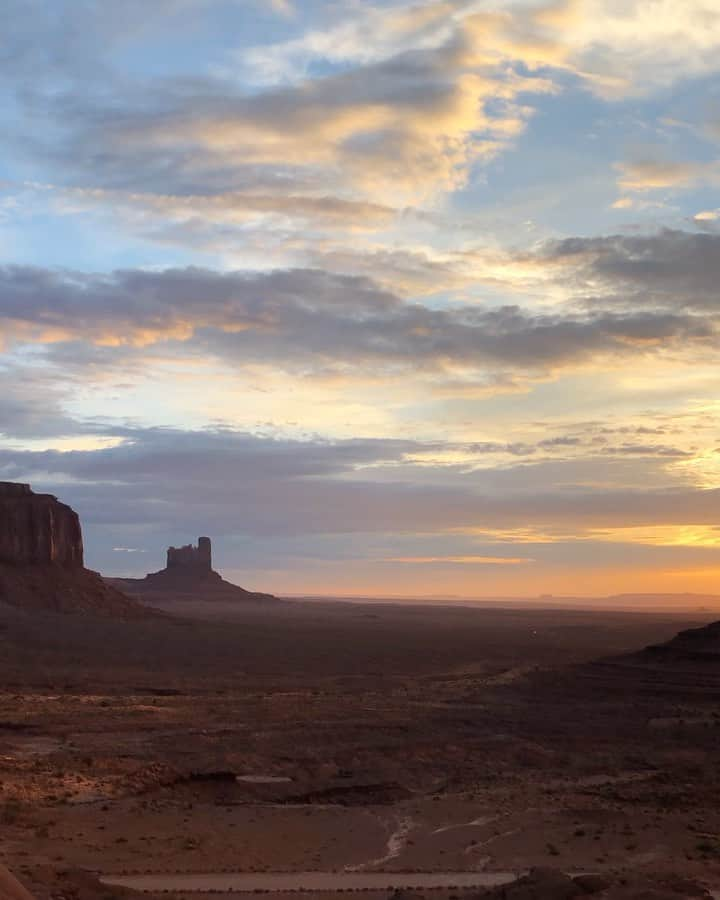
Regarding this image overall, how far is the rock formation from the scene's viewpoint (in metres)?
100

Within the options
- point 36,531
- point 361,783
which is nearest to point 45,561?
point 36,531

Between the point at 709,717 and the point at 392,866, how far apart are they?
2365 cm

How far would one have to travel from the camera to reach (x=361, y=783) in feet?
81.9

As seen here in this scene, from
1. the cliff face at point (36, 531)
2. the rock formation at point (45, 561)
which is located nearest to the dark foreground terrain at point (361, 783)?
the rock formation at point (45, 561)

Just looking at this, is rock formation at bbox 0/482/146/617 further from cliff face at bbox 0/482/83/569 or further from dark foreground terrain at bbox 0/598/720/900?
dark foreground terrain at bbox 0/598/720/900

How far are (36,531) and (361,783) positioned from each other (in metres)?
93.9

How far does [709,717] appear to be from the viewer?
37938 mm

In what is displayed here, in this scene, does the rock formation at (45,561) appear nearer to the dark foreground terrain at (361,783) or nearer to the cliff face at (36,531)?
the cliff face at (36,531)

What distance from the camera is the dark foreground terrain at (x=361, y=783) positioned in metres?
17.3

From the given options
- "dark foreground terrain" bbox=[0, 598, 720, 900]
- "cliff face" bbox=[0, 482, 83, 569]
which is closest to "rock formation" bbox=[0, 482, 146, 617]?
"cliff face" bbox=[0, 482, 83, 569]

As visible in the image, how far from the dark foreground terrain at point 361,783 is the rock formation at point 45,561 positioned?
49.7 metres

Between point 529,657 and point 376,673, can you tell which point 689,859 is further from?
point 529,657

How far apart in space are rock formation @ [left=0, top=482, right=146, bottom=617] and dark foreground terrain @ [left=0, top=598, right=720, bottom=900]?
163 feet

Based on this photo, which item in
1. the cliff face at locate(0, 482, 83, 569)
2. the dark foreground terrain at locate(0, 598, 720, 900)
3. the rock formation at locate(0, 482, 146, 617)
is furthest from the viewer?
the cliff face at locate(0, 482, 83, 569)
